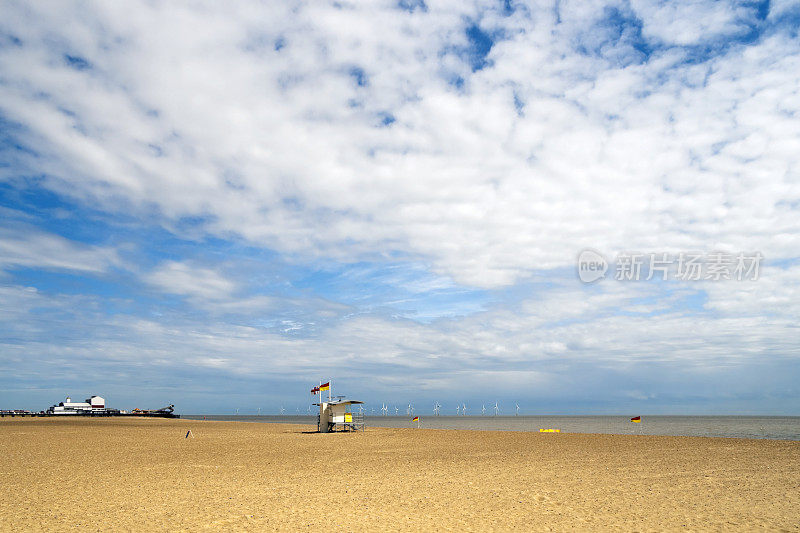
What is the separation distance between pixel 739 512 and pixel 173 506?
13588 millimetres

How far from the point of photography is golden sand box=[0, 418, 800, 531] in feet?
38.4

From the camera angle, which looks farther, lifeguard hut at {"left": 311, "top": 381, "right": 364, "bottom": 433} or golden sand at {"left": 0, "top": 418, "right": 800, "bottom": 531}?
lifeguard hut at {"left": 311, "top": 381, "right": 364, "bottom": 433}

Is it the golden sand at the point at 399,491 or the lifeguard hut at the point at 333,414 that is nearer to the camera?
the golden sand at the point at 399,491

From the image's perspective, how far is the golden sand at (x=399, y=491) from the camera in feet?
38.4

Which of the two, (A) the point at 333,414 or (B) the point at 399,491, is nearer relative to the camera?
(B) the point at 399,491

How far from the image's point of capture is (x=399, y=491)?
1567 cm

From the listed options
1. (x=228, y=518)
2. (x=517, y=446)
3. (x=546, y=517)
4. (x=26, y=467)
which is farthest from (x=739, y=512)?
(x=26, y=467)

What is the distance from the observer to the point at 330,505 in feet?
44.5

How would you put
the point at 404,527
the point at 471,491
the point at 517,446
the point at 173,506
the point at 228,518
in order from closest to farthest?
the point at 404,527, the point at 228,518, the point at 173,506, the point at 471,491, the point at 517,446

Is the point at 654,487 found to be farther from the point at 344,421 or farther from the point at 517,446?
the point at 344,421

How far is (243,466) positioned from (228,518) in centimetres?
1014

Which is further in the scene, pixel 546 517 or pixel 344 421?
pixel 344 421

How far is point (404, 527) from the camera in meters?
11.3

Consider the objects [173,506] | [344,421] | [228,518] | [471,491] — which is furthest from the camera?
[344,421]
